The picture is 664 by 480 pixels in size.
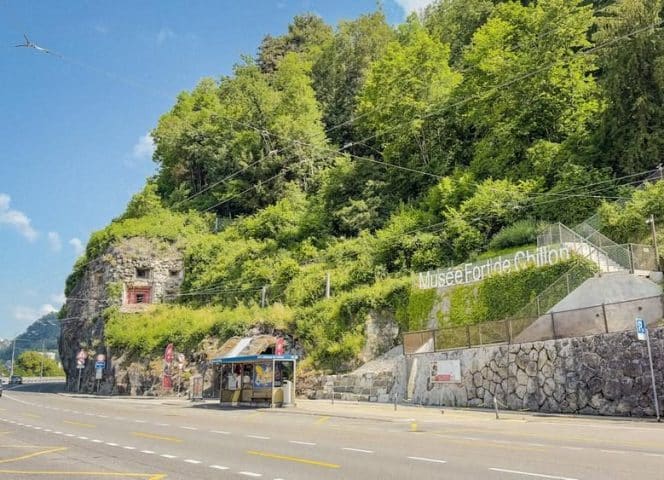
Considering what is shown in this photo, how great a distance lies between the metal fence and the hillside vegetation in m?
3.31

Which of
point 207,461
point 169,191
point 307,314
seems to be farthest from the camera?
point 169,191

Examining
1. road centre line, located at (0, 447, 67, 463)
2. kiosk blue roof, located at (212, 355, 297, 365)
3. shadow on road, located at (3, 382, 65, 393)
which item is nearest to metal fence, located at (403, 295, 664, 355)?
kiosk blue roof, located at (212, 355, 297, 365)

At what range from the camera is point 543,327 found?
926 inches

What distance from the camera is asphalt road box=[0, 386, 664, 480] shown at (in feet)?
30.1

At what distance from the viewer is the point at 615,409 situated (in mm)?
19375

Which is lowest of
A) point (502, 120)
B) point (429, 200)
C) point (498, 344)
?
point (498, 344)

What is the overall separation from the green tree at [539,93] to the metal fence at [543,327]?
54.4 ft

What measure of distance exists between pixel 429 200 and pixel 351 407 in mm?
20954

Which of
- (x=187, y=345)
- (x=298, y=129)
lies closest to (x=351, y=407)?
(x=187, y=345)

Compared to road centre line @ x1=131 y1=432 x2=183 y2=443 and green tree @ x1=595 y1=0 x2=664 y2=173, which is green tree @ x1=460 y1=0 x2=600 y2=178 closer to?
green tree @ x1=595 y1=0 x2=664 y2=173

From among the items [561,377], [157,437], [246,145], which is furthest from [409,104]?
[157,437]

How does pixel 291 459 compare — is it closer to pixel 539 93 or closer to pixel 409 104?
pixel 539 93

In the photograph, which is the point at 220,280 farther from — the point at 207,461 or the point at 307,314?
the point at 207,461

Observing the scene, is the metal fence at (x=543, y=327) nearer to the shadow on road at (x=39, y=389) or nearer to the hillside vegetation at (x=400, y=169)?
the hillside vegetation at (x=400, y=169)
